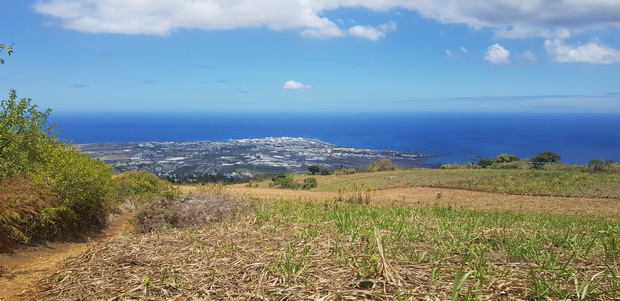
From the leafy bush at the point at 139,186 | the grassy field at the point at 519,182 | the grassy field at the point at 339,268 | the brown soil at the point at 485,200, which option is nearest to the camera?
the grassy field at the point at 339,268

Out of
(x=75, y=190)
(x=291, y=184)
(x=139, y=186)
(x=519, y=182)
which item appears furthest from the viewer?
(x=291, y=184)

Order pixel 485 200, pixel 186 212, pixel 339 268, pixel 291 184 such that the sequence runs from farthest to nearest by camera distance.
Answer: pixel 291 184 < pixel 485 200 < pixel 186 212 < pixel 339 268

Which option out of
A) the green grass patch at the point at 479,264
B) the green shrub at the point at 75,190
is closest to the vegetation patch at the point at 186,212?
the green shrub at the point at 75,190

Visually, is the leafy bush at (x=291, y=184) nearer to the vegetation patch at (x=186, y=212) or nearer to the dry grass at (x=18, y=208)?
the vegetation patch at (x=186, y=212)

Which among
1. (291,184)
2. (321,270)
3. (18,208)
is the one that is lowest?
(291,184)

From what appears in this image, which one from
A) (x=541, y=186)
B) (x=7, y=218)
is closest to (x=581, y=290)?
(x=7, y=218)

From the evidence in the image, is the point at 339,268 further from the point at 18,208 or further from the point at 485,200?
the point at 485,200

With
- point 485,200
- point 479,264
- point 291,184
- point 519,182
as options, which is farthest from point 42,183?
point 519,182

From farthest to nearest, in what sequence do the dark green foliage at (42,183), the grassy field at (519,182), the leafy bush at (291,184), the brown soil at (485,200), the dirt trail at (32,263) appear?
the leafy bush at (291,184) → the grassy field at (519,182) → the brown soil at (485,200) → the dark green foliage at (42,183) → the dirt trail at (32,263)

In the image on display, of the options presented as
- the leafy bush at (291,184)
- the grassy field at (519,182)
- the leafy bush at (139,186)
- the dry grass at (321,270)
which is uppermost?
the dry grass at (321,270)
